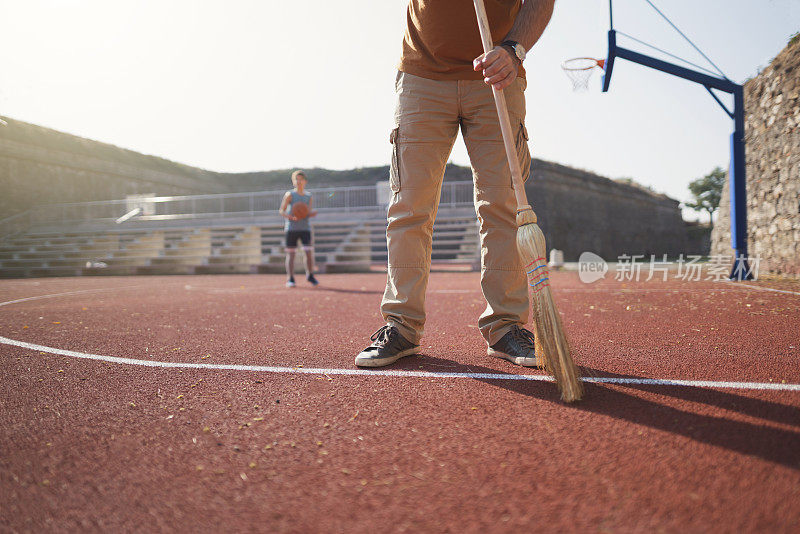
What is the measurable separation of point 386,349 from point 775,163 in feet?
30.5

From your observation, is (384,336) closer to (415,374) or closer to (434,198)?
(415,374)

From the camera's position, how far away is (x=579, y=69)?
8773 mm

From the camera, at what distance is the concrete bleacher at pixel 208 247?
1581 centimetres

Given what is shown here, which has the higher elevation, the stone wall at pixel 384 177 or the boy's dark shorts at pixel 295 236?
the stone wall at pixel 384 177

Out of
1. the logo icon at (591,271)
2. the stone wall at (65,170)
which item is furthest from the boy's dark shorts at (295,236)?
the stone wall at (65,170)

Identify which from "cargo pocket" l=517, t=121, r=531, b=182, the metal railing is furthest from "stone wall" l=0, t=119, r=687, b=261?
"cargo pocket" l=517, t=121, r=531, b=182

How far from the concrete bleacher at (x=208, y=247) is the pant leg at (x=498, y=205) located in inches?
473

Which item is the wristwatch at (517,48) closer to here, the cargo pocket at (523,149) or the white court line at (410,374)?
the cargo pocket at (523,149)

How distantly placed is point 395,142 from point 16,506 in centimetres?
201

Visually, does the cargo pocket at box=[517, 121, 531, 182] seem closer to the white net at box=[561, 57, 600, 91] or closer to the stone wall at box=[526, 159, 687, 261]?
the white net at box=[561, 57, 600, 91]

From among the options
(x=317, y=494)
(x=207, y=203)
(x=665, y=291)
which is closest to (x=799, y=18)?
(x=665, y=291)

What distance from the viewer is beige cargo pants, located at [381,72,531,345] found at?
244 cm

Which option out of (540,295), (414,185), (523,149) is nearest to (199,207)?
(414,185)

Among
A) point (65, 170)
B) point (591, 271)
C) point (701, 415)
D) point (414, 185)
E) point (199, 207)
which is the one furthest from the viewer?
point (65, 170)
